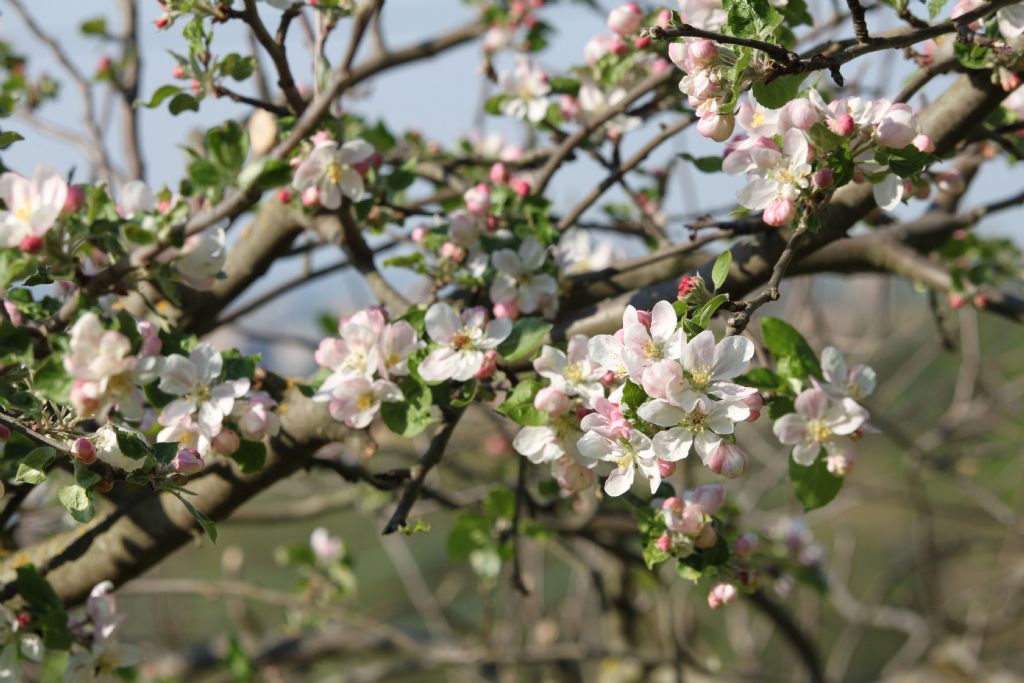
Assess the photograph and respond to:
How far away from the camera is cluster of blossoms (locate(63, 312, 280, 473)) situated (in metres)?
0.91

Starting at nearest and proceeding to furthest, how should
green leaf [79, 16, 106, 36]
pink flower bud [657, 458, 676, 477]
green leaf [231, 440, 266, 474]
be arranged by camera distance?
1. pink flower bud [657, 458, 676, 477]
2. green leaf [231, 440, 266, 474]
3. green leaf [79, 16, 106, 36]

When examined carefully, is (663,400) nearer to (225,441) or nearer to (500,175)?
(225,441)

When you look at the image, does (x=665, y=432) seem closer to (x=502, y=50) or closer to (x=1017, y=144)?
(x=1017, y=144)

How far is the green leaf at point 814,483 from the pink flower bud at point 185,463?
0.69m

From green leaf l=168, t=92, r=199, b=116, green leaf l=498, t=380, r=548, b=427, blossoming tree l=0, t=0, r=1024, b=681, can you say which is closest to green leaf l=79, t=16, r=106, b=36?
blossoming tree l=0, t=0, r=1024, b=681

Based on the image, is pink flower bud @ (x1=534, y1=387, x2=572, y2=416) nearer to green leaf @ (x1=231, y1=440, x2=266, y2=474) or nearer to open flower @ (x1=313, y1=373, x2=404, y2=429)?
open flower @ (x1=313, y1=373, x2=404, y2=429)

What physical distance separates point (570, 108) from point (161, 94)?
31.2 inches

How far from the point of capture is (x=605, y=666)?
121 inches

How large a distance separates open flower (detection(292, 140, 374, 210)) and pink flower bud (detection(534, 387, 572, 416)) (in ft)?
1.59

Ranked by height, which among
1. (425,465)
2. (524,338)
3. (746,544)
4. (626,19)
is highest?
(626,19)

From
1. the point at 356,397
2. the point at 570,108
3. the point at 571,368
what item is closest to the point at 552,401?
the point at 571,368

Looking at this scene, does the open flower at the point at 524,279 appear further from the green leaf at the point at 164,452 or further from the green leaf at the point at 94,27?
the green leaf at the point at 94,27

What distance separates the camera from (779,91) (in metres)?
1.11

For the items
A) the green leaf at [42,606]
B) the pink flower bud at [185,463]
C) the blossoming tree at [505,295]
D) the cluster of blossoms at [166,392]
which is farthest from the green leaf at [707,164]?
the green leaf at [42,606]
